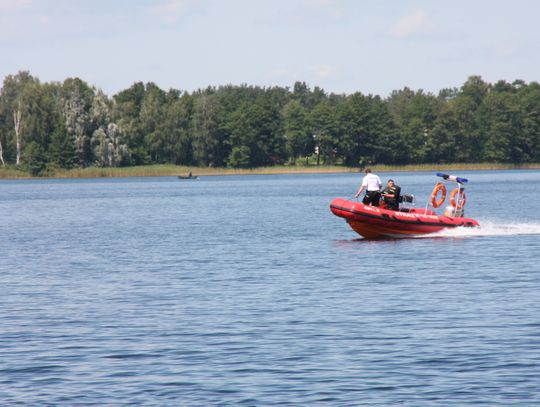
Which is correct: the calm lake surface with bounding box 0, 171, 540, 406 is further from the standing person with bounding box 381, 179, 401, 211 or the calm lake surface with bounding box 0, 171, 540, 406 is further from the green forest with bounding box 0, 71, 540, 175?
the green forest with bounding box 0, 71, 540, 175

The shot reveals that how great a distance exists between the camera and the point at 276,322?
65.6ft

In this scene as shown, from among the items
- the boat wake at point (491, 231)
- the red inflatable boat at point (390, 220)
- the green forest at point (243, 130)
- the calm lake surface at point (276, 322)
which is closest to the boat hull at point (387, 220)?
the red inflatable boat at point (390, 220)

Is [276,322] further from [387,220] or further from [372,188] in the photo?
[372,188]

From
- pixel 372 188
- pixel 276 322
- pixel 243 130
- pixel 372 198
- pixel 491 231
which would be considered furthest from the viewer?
pixel 243 130

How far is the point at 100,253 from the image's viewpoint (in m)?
36.9

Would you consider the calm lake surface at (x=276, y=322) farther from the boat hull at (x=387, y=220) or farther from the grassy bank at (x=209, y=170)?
the grassy bank at (x=209, y=170)

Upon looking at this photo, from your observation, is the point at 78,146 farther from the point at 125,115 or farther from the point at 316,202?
the point at 316,202

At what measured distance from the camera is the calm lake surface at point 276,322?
1479 centimetres

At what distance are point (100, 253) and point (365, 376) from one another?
2288cm

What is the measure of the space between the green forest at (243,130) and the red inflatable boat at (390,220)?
4035 inches

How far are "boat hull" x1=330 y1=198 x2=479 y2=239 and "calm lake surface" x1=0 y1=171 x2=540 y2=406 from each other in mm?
492

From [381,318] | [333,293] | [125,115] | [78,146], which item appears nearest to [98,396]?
[381,318]

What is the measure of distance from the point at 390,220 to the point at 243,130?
12711 centimetres

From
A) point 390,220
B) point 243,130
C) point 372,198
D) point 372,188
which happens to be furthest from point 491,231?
point 243,130
